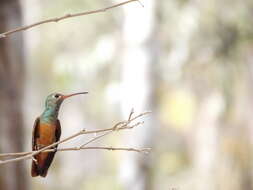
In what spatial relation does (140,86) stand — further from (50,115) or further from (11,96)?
(50,115)

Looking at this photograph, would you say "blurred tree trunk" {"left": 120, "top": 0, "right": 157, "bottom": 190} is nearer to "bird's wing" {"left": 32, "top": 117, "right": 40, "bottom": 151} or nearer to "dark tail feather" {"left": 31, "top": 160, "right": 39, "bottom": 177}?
"bird's wing" {"left": 32, "top": 117, "right": 40, "bottom": 151}

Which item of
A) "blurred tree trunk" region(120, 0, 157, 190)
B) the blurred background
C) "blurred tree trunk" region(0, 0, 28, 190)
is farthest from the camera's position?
"blurred tree trunk" region(120, 0, 157, 190)

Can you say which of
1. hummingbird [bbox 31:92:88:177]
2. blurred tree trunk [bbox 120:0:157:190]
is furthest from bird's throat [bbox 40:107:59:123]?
blurred tree trunk [bbox 120:0:157:190]

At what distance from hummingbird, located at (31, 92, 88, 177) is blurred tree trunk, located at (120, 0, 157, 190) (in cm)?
1020

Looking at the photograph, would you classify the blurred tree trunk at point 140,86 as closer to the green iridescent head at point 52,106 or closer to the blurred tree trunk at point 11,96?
the blurred tree trunk at point 11,96

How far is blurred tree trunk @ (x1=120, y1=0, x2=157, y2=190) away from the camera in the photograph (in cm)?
1238

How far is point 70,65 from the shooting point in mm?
17125

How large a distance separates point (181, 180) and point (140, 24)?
4317 mm

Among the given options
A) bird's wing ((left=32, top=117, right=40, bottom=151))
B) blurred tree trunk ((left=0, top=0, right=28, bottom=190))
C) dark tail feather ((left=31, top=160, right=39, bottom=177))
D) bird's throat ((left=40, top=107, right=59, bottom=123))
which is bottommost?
dark tail feather ((left=31, top=160, right=39, bottom=177))

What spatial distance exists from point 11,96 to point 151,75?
17.0 feet

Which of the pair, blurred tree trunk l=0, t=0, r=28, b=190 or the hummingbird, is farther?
blurred tree trunk l=0, t=0, r=28, b=190

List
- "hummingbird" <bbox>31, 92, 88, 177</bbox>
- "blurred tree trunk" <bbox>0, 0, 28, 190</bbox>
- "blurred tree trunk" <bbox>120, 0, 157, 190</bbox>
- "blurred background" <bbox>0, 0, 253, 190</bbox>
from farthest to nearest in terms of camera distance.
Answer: "blurred tree trunk" <bbox>120, 0, 157, 190</bbox> → "blurred background" <bbox>0, 0, 253, 190</bbox> → "blurred tree trunk" <bbox>0, 0, 28, 190</bbox> → "hummingbird" <bbox>31, 92, 88, 177</bbox>

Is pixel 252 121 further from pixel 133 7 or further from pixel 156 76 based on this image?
pixel 133 7

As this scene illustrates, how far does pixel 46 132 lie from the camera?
6.31ft
